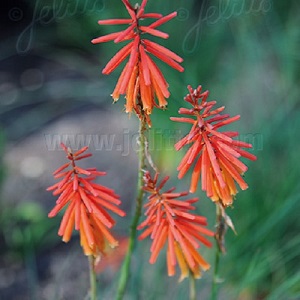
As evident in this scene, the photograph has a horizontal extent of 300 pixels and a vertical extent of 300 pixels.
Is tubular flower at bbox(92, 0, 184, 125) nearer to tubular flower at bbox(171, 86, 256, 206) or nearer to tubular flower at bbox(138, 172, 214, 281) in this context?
tubular flower at bbox(171, 86, 256, 206)

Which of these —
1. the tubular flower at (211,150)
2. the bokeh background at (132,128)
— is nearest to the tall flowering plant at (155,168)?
the tubular flower at (211,150)

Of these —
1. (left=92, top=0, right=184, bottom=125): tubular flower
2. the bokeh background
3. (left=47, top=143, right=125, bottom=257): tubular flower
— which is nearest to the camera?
(left=92, top=0, right=184, bottom=125): tubular flower

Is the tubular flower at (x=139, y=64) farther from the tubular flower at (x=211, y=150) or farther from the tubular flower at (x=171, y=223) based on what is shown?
the tubular flower at (x=171, y=223)

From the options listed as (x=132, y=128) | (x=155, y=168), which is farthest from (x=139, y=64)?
(x=132, y=128)

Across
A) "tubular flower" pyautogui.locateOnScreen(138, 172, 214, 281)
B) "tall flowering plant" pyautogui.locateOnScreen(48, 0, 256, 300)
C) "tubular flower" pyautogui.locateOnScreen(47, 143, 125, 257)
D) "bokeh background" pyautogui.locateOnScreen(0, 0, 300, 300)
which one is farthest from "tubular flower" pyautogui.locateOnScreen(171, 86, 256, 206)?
"bokeh background" pyautogui.locateOnScreen(0, 0, 300, 300)

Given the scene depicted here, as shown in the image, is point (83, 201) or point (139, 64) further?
point (83, 201)

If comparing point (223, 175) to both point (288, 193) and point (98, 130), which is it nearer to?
point (288, 193)

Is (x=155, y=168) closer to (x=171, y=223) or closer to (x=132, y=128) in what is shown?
(x=171, y=223)

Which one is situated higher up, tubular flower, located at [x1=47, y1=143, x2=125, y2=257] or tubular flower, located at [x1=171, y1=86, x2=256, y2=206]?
tubular flower, located at [x1=171, y1=86, x2=256, y2=206]
